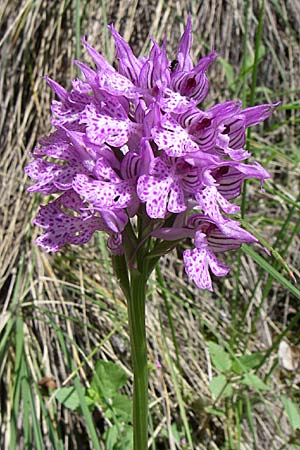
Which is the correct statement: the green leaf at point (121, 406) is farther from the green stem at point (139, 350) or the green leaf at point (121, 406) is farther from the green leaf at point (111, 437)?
the green stem at point (139, 350)

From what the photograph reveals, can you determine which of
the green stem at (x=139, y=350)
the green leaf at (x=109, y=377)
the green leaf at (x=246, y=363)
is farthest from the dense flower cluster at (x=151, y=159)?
the green leaf at (x=246, y=363)

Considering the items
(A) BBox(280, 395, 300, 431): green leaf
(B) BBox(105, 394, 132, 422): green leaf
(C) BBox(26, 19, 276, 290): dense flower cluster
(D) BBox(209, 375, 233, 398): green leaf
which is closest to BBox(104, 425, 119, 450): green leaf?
(B) BBox(105, 394, 132, 422): green leaf

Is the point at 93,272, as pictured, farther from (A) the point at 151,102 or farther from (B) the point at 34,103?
(A) the point at 151,102

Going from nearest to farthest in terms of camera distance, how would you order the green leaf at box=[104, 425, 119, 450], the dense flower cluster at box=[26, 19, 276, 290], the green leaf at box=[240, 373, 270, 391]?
the dense flower cluster at box=[26, 19, 276, 290]
the green leaf at box=[104, 425, 119, 450]
the green leaf at box=[240, 373, 270, 391]

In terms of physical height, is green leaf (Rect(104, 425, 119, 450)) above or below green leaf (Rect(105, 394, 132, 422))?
below

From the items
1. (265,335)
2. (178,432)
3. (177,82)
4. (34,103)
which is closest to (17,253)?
(34,103)

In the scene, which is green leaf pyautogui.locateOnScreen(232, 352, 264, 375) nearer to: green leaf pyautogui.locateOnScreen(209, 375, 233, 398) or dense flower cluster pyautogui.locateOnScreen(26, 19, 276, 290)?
green leaf pyautogui.locateOnScreen(209, 375, 233, 398)

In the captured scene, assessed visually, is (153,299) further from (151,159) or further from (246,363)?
(151,159)
